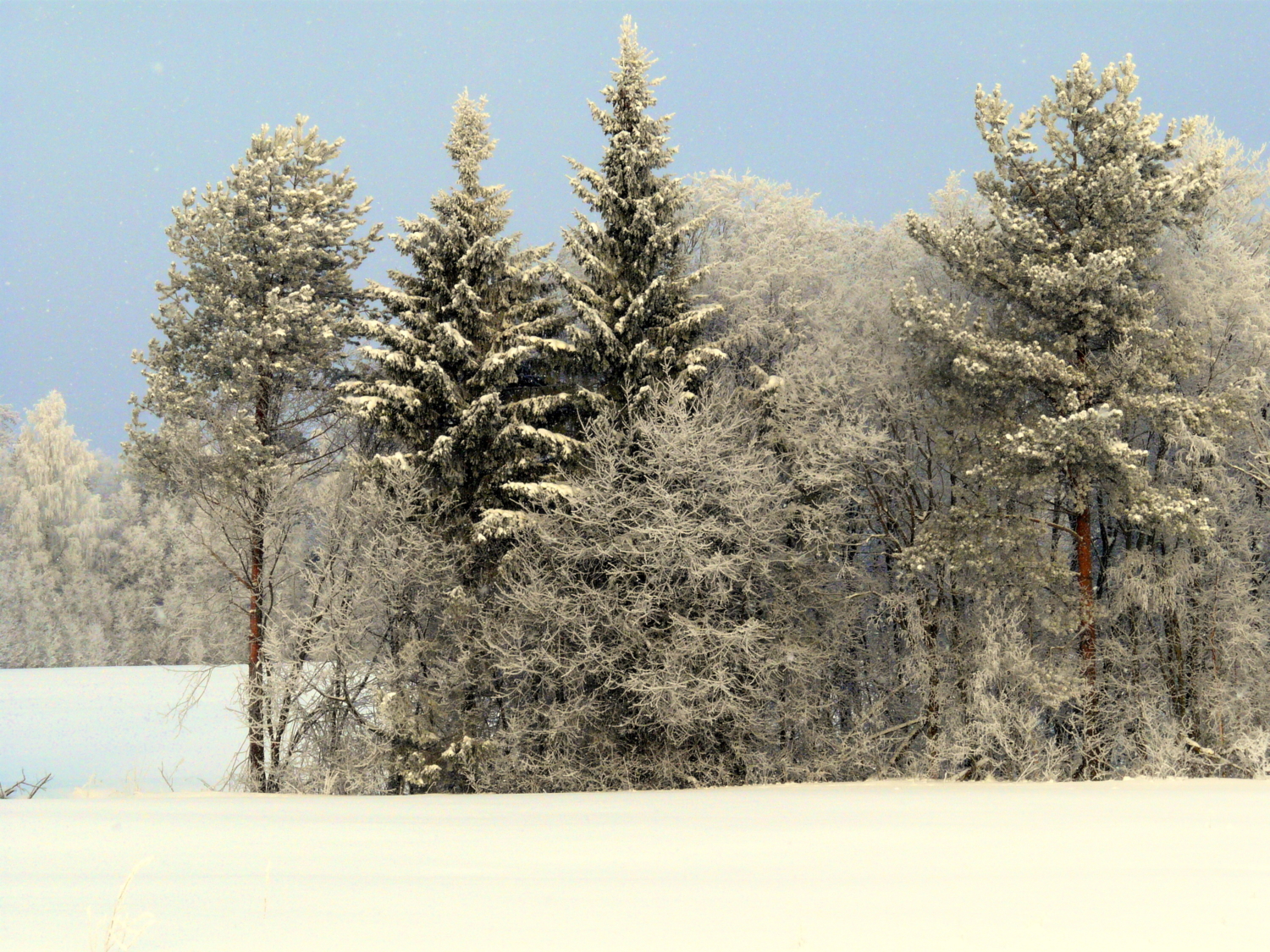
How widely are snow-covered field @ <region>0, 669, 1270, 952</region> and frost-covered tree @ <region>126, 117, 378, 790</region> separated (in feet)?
23.0

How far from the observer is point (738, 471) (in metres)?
17.6

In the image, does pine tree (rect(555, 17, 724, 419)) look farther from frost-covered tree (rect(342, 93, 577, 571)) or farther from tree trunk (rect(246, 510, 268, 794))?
tree trunk (rect(246, 510, 268, 794))

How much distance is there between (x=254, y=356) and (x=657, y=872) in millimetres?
15665

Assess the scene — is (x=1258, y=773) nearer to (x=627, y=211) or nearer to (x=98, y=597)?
(x=627, y=211)

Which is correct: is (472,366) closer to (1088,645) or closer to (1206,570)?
(1088,645)

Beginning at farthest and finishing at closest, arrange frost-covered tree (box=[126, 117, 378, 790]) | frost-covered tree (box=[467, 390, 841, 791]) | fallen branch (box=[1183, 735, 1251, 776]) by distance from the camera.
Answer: frost-covered tree (box=[126, 117, 378, 790])
fallen branch (box=[1183, 735, 1251, 776])
frost-covered tree (box=[467, 390, 841, 791])

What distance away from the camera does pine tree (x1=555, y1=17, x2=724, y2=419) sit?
18.6 m

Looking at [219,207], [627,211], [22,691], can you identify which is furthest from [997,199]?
[22,691]

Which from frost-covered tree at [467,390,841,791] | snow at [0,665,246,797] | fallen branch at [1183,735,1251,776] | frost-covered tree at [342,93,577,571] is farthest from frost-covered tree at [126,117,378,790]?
fallen branch at [1183,735,1251,776]

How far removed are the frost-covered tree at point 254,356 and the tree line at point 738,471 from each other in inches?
3.5

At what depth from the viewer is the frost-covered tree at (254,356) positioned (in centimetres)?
2027

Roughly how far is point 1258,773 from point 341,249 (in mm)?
20288

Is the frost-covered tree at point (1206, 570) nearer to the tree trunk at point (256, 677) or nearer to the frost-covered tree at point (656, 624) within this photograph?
the frost-covered tree at point (656, 624)

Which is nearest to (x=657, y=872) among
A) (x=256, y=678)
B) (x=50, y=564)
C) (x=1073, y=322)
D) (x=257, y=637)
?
(x=1073, y=322)
